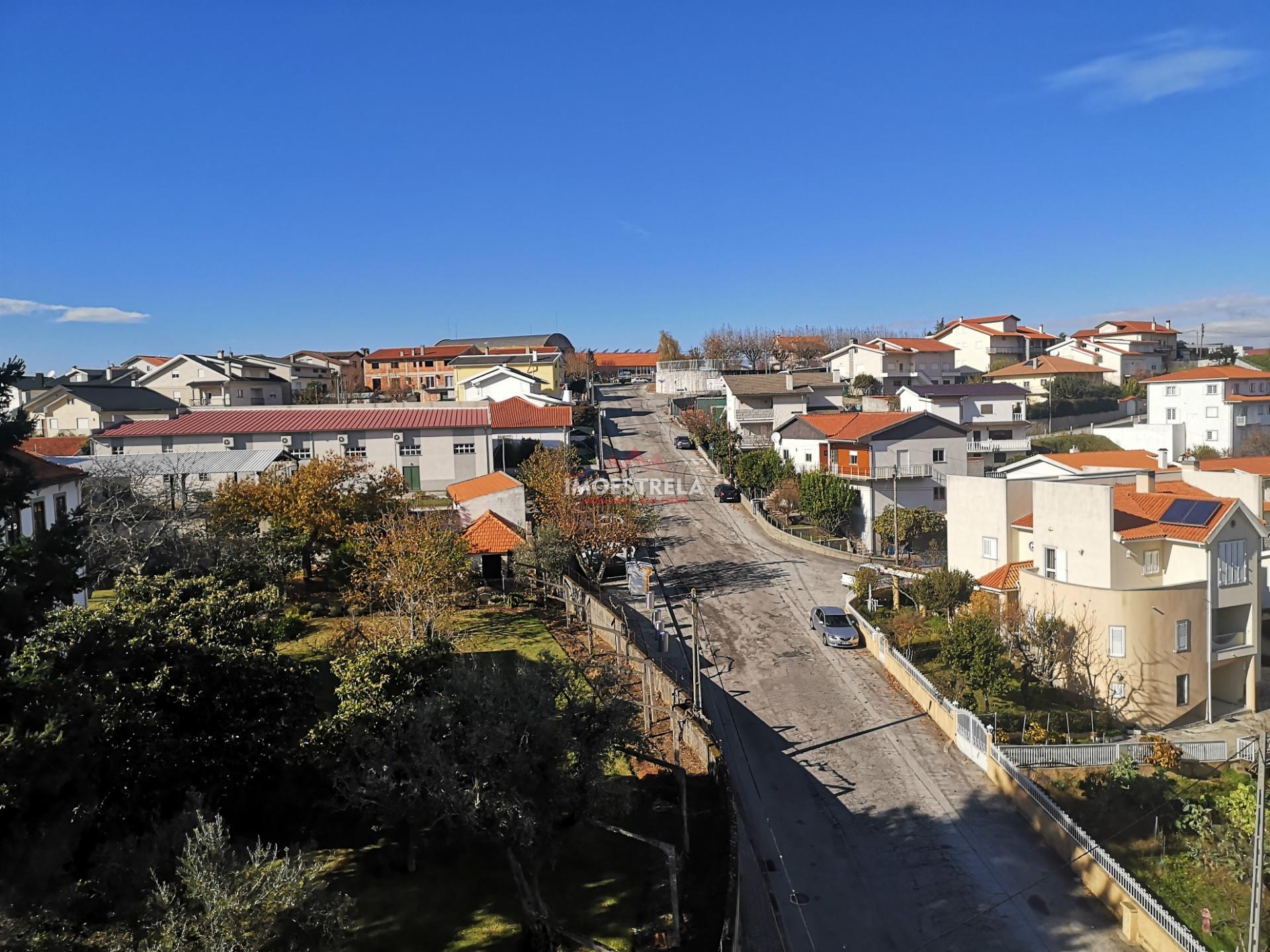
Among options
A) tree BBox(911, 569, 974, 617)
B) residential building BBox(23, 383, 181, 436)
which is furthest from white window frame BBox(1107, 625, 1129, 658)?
residential building BBox(23, 383, 181, 436)

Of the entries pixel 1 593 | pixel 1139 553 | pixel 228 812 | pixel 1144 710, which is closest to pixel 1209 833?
pixel 1144 710

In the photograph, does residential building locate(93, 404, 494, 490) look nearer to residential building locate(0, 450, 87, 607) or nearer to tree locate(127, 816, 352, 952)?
residential building locate(0, 450, 87, 607)

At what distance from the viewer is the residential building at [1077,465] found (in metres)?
35.6

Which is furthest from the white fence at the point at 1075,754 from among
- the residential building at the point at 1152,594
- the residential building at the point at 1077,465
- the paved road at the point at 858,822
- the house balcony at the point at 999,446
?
the house balcony at the point at 999,446

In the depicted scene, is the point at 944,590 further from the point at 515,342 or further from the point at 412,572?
the point at 515,342

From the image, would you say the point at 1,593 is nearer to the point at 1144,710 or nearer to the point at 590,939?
the point at 590,939

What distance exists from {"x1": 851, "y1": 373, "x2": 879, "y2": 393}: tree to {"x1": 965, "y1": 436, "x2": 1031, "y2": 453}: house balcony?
18669mm

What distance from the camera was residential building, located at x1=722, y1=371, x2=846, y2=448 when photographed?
5991 cm

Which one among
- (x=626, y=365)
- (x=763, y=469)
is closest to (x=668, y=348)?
(x=626, y=365)

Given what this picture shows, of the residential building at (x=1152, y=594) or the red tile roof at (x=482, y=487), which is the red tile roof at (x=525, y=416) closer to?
A: the red tile roof at (x=482, y=487)

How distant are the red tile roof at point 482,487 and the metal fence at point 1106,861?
20302 millimetres

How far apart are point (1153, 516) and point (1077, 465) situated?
12.5 metres

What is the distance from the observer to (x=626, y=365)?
12044 centimetres

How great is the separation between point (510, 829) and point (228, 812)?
4688 mm
